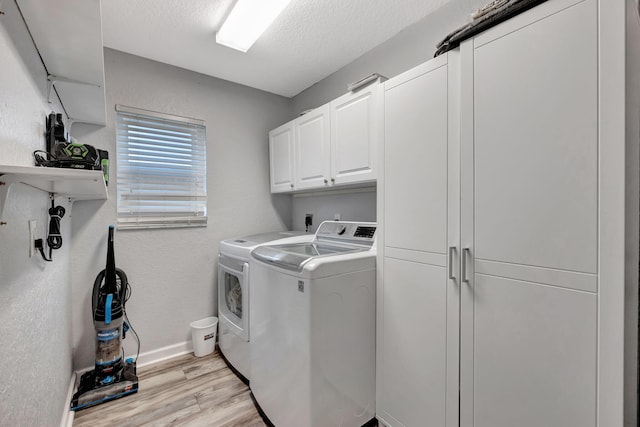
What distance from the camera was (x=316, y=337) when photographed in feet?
4.52

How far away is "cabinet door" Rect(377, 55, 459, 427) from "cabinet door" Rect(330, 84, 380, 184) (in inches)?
7.2

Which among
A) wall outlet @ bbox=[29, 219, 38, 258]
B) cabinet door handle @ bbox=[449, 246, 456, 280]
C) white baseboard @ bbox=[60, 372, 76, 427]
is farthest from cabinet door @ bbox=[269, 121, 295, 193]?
white baseboard @ bbox=[60, 372, 76, 427]

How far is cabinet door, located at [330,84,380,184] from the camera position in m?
1.75

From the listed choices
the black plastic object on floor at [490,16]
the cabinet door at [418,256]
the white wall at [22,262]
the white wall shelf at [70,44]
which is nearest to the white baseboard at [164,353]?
the white wall at [22,262]

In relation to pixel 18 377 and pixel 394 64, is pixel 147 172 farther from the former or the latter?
pixel 394 64

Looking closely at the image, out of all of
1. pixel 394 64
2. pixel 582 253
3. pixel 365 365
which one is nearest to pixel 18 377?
pixel 365 365

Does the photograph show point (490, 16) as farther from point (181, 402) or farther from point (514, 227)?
point (181, 402)

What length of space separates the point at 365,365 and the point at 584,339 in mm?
1021

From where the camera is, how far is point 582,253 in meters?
0.91

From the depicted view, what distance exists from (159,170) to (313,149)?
137 cm

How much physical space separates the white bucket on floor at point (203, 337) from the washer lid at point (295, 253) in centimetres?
109

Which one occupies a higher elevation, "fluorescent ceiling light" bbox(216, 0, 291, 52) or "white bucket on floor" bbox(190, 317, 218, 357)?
"fluorescent ceiling light" bbox(216, 0, 291, 52)

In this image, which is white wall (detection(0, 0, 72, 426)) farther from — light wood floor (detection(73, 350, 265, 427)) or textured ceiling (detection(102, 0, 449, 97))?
textured ceiling (detection(102, 0, 449, 97))

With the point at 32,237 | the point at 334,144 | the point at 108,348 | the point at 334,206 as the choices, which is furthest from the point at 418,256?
the point at 108,348
